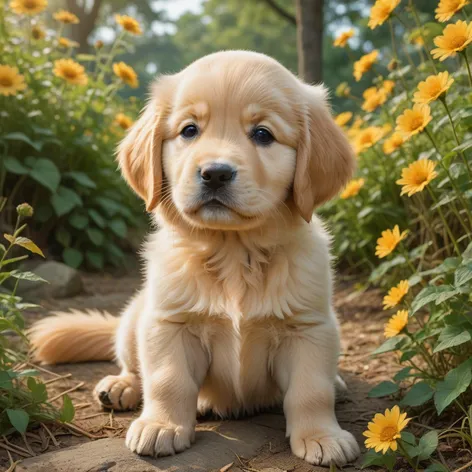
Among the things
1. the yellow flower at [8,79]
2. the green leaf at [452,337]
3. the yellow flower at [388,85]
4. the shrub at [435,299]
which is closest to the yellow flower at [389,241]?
the shrub at [435,299]

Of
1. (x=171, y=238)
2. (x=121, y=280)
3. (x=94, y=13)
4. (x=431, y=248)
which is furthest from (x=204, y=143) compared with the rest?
(x=94, y=13)

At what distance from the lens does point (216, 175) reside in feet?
7.43

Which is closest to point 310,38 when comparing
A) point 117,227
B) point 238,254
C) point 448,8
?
point 117,227

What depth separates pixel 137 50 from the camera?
116 ft

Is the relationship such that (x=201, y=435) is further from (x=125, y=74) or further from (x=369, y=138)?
(x=125, y=74)

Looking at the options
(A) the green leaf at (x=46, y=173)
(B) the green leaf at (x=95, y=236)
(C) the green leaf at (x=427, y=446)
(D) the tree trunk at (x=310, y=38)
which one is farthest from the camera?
(D) the tree trunk at (x=310, y=38)

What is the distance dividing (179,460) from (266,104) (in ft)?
4.48

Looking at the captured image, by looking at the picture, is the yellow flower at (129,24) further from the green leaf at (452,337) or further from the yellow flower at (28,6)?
the green leaf at (452,337)

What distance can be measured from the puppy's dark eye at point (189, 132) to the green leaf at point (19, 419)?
4.03 feet

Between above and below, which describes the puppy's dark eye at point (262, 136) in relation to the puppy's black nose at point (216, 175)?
above

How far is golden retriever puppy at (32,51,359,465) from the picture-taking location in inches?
92.4

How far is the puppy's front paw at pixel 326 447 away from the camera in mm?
2230

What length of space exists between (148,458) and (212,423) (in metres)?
0.52

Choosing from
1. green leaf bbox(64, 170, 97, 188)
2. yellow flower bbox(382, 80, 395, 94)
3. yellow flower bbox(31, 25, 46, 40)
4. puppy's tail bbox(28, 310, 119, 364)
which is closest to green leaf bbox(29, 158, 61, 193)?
green leaf bbox(64, 170, 97, 188)
